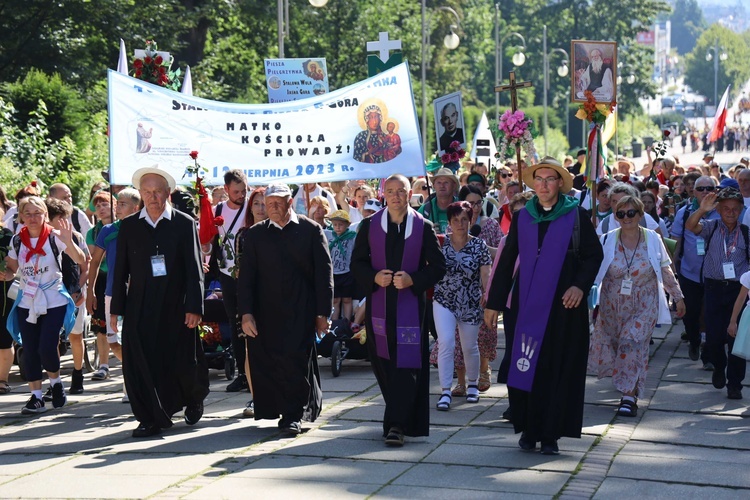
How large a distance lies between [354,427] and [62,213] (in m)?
3.40

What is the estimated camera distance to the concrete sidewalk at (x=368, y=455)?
7.73 m

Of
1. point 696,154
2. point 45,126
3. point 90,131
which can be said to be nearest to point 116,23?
point 90,131

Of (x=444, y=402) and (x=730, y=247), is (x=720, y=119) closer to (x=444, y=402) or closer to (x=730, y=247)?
(x=730, y=247)

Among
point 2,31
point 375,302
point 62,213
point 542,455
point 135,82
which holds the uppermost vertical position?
point 2,31

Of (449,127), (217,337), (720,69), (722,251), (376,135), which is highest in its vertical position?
(720,69)

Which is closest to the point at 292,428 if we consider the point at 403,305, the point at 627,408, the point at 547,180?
the point at 403,305

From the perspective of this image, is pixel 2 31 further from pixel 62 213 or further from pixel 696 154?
pixel 696 154

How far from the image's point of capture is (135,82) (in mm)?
12086

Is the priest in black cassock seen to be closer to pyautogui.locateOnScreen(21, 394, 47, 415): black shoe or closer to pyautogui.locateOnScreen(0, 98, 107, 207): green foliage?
pyautogui.locateOnScreen(21, 394, 47, 415): black shoe

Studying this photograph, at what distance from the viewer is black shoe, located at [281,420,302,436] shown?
935 cm

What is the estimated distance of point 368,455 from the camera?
8641 millimetres

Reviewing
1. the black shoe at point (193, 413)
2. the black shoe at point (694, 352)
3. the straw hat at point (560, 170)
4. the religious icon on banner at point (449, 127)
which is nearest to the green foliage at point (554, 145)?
the religious icon on banner at point (449, 127)

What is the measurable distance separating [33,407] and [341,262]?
4.28 m

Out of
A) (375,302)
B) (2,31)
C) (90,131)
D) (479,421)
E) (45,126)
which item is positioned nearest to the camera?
(375,302)
